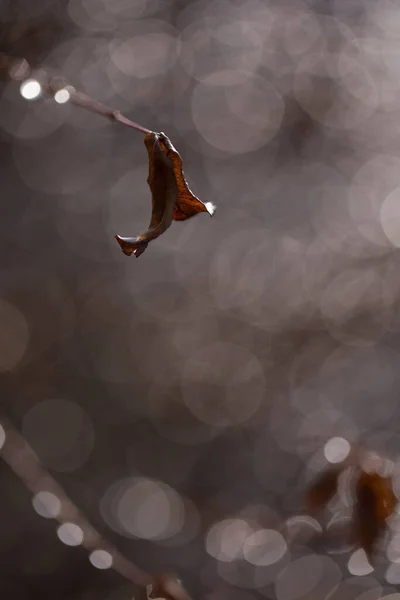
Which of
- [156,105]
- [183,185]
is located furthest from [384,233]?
[183,185]

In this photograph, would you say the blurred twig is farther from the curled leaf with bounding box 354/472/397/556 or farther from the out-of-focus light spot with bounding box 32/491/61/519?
the curled leaf with bounding box 354/472/397/556

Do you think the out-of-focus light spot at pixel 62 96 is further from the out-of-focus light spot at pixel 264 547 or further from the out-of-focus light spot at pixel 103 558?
the out-of-focus light spot at pixel 264 547

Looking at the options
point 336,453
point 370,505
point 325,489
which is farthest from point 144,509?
point 370,505

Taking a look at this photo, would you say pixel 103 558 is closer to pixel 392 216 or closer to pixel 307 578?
pixel 307 578


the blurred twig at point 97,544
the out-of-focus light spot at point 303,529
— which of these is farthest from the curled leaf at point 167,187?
the out-of-focus light spot at point 303,529

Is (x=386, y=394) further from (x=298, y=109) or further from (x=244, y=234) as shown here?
(x=298, y=109)

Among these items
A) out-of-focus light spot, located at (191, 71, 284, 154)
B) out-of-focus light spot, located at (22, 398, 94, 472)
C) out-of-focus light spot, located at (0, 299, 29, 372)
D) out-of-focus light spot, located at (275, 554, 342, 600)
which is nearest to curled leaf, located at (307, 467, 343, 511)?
out-of-focus light spot, located at (275, 554, 342, 600)
